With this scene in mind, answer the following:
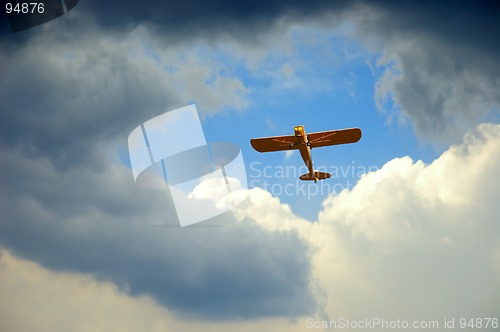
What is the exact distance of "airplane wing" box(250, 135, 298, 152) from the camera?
130 metres

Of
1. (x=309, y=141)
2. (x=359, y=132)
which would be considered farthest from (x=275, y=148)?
(x=359, y=132)

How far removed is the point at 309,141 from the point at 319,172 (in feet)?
26.8

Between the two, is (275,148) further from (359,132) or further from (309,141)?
(359,132)

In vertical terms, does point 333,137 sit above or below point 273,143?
below

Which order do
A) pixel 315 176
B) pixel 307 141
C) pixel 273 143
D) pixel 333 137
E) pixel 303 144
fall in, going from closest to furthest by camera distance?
pixel 303 144 < pixel 307 141 < pixel 333 137 < pixel 273 143 < pixel 315 176

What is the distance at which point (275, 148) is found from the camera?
441 ft

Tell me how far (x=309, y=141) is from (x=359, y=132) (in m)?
8.81

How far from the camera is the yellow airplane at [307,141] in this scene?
12912 centimetres

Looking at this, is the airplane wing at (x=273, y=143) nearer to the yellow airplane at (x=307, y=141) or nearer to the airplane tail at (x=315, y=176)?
the yellow airplane at (x=307, y=141)

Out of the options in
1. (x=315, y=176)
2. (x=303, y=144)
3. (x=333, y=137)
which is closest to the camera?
(x=303, y=144)

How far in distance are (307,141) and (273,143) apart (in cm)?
702

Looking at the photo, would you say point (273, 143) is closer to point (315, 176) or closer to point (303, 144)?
point (303, 144)

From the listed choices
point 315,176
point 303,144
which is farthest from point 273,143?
point 315,176

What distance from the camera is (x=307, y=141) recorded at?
129m
